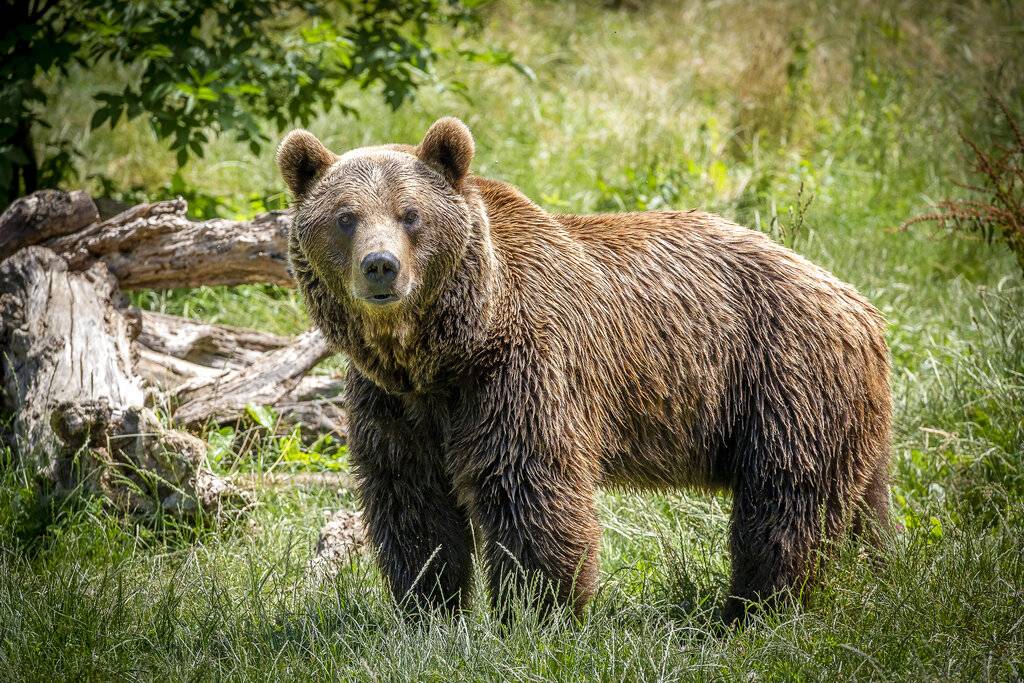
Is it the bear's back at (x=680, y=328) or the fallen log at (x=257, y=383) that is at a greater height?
the bear's back at (x=680, y=328)

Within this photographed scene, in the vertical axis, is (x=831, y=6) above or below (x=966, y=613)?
above

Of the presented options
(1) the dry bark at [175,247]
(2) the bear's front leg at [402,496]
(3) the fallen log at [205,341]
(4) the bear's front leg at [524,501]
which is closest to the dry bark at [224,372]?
(3) the fallen log at [205,341]

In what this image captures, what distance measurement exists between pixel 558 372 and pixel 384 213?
2.96ft

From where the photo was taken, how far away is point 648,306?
4.57 metres

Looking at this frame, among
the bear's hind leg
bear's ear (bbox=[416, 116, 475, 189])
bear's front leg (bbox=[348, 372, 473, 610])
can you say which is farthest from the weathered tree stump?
the bear's hind leg

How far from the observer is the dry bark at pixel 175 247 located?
19.9 ft

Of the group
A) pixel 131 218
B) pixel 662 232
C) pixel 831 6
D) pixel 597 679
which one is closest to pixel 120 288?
pixel 131 218

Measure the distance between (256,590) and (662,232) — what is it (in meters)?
2.26

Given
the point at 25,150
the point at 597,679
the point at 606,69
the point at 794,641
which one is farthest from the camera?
the point at 606,69

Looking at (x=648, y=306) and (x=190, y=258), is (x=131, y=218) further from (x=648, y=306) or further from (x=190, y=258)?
(x=648, y=306)

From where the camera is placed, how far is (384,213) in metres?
4.02

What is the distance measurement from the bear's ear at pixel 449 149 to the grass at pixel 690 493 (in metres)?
1.66

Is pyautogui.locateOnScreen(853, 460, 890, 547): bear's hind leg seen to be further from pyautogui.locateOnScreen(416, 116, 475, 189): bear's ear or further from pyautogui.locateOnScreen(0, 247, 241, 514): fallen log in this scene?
pyautogui.locateOnScreen(0, 247, 241, 514): fallen log

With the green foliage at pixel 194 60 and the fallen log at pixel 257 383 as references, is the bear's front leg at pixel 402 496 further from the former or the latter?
the green foliage at pixel 194 60
